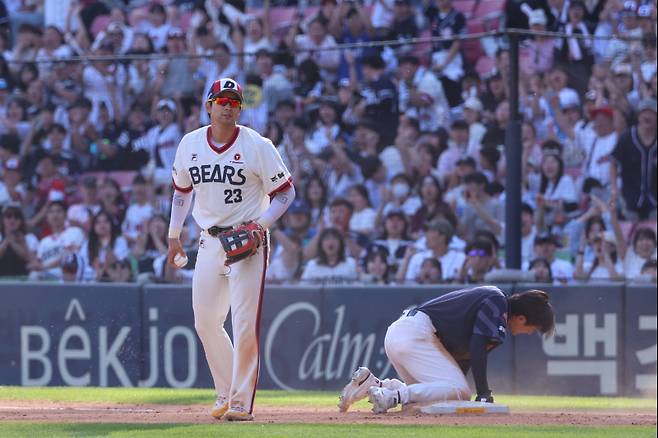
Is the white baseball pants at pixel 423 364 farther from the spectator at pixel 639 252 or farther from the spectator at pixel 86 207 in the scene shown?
the spectator at pixel 86 207

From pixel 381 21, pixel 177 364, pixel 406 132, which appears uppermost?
pixel 381 21

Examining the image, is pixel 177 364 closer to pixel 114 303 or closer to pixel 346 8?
pixel 114 303

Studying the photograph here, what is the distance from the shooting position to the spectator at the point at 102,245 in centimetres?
1367

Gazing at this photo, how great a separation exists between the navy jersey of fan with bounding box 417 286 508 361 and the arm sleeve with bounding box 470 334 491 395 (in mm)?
39

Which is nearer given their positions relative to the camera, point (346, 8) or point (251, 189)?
point (251, 189)

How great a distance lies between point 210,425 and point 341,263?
5702 millimetres

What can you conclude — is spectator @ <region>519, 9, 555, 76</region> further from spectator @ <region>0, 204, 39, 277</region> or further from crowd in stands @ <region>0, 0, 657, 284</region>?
spectator @ <region>0, 204, 39, 277</region>

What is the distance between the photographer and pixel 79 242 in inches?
550

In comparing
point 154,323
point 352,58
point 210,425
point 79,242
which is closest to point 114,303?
point 154,323

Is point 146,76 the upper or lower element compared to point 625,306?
upper

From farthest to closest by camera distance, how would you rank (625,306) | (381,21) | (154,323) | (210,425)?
(381,21), (154,323), (625,306), (210,425)

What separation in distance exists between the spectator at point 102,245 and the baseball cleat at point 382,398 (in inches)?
250

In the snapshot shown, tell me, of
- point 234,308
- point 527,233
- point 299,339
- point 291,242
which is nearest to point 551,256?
point 527,233

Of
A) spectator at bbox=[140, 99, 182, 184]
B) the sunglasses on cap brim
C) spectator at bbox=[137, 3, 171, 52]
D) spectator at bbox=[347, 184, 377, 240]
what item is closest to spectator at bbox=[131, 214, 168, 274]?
spectator at bbox=[140, 99, 182, 184]
